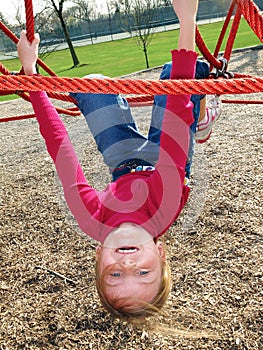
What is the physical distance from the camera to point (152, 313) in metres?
1.13

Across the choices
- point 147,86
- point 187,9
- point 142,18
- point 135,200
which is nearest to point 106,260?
point 135,200

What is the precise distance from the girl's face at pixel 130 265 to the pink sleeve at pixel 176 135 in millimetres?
120

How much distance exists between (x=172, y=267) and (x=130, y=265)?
29.8 inches

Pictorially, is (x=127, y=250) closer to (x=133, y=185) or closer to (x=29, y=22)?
(x=133, y=185)

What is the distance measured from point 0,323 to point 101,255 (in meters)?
0.67

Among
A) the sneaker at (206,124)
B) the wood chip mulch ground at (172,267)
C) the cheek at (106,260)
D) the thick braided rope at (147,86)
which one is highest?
the thick braided rope at (147,86)

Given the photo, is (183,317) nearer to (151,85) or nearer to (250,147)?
(151,85)

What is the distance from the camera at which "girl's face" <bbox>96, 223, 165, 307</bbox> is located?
106cm

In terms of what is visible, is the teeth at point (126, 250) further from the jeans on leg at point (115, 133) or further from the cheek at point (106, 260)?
the jeans on leg at point (115, 133)

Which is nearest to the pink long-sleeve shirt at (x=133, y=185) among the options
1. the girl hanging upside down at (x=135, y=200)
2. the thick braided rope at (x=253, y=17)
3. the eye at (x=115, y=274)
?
the girl hanging upside down at (x=135, y=200)

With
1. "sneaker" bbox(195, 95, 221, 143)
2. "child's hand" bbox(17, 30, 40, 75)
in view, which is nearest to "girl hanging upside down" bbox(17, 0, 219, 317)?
"child's hand" bbox(17, 30, 40, 75)

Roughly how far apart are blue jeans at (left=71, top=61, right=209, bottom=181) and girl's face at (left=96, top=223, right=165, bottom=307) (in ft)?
1.03

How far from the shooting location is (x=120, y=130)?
1421 mm

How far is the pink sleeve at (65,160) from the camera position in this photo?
110 cm
